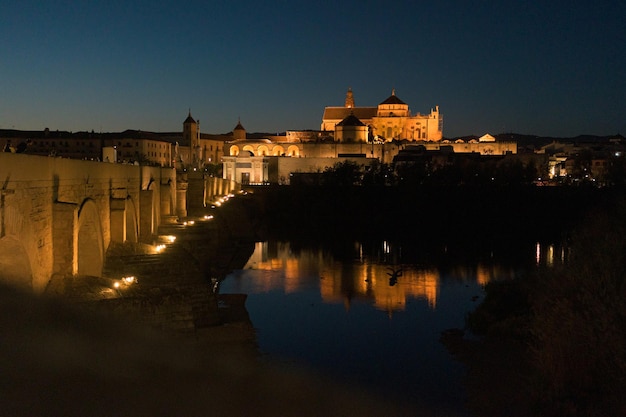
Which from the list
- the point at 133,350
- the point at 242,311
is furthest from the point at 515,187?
the point at 133,350

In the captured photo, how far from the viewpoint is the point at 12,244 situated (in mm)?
7105

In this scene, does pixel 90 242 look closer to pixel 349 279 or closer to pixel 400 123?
pixel 349 279

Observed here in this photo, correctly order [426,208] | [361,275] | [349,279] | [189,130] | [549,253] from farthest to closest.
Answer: [189,130]
[426,208]
[549,253]
[361,275]
[349,279]

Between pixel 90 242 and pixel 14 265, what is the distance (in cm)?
401

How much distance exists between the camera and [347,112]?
81312 millimetres

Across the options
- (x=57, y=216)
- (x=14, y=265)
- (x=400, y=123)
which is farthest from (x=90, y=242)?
(x=400, y=123)

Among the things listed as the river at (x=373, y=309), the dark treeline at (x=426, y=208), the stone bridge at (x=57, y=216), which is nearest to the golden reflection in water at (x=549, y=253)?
the river at (x=373, y=309)

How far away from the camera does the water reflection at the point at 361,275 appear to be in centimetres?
1766

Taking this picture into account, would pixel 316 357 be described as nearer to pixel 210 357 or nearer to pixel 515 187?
pixel 210 357

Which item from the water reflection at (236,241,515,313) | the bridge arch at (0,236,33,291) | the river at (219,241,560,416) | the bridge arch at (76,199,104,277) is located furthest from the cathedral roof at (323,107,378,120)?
the bridge arch at (0,236,33,291)

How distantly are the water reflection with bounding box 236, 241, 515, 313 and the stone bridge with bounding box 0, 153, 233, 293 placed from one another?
591 centimetres

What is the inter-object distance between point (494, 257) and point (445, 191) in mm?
20219

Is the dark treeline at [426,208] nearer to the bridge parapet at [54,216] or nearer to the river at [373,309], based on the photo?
the river at [373,309]

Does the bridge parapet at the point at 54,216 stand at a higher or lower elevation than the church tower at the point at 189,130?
lower
